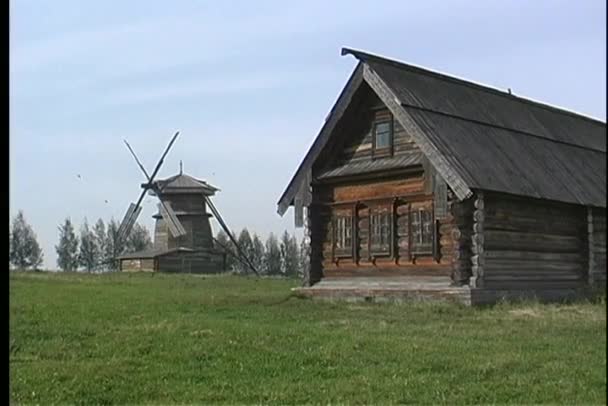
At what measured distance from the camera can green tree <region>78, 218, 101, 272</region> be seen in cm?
2391

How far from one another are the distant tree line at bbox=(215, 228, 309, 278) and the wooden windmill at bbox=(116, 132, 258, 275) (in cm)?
32

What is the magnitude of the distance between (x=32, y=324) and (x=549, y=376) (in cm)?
764

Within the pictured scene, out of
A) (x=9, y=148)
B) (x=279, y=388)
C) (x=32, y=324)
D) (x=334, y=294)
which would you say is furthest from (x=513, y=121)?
(x=9, y=148)

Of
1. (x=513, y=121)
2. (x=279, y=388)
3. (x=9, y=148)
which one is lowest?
(x=279, y=388)

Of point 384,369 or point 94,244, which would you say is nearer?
point 384,369

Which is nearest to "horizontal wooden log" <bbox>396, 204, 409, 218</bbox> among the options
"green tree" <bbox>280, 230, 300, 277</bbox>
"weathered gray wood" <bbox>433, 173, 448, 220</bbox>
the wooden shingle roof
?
"weathered gray wood" <bbox>433, 173, 448, 220</bbox>

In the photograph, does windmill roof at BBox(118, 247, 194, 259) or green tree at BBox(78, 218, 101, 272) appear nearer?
green tree at BBox(78, 218, 101, 272)

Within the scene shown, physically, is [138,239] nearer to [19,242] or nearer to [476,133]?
[476,133]

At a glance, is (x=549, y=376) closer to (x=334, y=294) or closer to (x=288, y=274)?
(x=334, y=294)

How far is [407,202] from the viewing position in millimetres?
18453

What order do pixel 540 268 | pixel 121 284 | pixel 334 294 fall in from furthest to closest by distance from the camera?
pixel 121 284 → pixel 334 294 → pixel 540 268

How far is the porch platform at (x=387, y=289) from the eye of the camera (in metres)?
16.7

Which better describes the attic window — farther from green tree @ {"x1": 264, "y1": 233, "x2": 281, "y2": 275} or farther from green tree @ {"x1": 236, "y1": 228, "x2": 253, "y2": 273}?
green tree @ {"x1": 236, "y1": 228, "x2": 253, "y2": 273}

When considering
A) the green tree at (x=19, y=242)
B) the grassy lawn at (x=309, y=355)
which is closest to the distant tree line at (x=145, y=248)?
the grassy lawn at (x=309, y=355)
